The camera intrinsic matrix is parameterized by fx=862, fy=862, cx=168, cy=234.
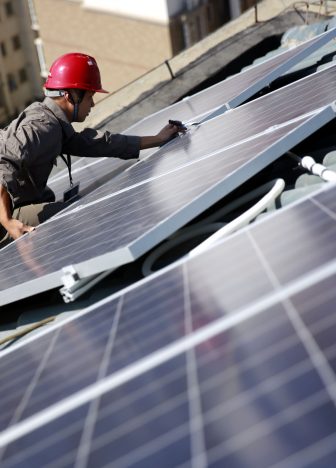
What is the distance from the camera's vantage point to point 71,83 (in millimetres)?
9289

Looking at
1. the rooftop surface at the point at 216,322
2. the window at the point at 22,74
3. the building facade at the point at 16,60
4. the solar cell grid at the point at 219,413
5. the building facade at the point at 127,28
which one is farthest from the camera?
the window at the point at 22,74

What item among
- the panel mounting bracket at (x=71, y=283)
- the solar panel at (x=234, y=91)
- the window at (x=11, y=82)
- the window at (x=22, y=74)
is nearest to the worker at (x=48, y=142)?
the solar panel at (x=234, y=91)

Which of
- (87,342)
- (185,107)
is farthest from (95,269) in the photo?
(185,107)

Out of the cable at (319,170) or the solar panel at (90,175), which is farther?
the solar panel at (90,175)

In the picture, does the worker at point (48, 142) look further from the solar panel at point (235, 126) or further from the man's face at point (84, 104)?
the solar panel at point (235, 126)

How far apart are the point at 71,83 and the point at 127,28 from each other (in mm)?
41145

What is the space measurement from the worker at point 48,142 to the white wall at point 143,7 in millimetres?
37225

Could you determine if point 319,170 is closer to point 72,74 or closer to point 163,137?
point 163,137

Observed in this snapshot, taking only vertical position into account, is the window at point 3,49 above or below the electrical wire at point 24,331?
above

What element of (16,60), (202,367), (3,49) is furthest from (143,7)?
(202,367)

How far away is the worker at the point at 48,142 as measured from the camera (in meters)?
8.57

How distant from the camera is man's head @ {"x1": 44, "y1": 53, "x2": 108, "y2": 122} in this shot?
30.5 ft

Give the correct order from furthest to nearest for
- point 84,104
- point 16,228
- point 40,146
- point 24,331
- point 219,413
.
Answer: point 84,104
point 40,146
point 16,228
point 24,331
point 219,413

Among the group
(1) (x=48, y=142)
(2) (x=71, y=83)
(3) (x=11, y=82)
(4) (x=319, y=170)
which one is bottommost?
(4) (x=319, y=170)
